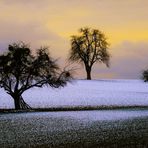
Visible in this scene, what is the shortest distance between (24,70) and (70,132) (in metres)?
20.4

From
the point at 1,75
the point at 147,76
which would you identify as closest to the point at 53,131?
the point at 1,75

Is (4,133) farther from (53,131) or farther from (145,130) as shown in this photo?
(145,130)

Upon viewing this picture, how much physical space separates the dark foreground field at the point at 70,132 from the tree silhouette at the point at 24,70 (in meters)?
9.95

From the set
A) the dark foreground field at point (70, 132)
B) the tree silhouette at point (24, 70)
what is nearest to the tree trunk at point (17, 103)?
the tree silhouette at point (24, 70)

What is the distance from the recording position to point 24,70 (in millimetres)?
43844

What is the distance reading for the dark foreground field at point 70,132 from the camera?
1951 centimetres

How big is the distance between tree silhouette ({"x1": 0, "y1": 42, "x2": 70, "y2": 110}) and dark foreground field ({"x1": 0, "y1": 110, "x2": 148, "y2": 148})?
995 centimetres

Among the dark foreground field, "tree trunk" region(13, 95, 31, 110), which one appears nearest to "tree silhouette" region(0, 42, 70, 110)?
"tree trunk" region(13, 95, 31, 110)

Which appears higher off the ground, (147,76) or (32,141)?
(147,76)

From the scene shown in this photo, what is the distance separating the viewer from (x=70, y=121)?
100 ft

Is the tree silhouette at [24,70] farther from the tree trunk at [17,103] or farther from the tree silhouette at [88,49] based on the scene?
the tree silhouette at [88,49]

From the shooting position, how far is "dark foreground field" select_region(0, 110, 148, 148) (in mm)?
19514

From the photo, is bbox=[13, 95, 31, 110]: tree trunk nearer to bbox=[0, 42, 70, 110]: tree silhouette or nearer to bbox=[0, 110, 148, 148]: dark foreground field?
bbox=[0, 42, 70, 110]: tree silhouette

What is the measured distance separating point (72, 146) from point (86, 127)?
7924 mm
